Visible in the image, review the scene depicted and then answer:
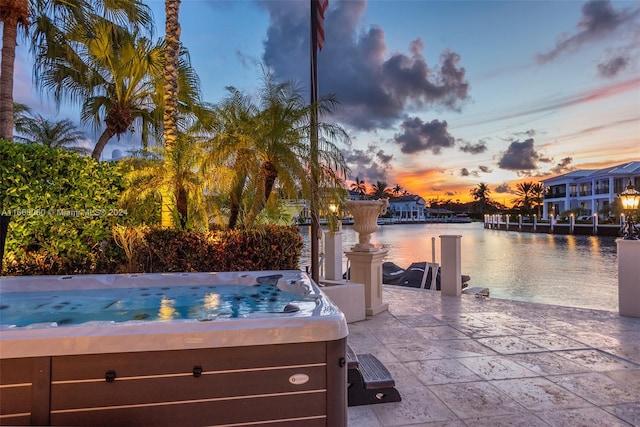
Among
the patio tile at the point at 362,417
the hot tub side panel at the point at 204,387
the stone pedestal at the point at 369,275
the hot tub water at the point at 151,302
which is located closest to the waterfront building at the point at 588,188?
the stone pedestal at the point at 369,275

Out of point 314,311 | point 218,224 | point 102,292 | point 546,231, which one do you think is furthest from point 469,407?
point 546,231

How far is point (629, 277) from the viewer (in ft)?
17.0

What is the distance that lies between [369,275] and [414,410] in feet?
8.91

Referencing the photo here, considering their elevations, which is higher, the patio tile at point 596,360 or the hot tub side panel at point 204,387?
the hot tub side panel at point 204,387

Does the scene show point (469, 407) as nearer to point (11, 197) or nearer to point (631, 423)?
point (631, 423)

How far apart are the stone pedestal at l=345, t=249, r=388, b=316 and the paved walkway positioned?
175mm

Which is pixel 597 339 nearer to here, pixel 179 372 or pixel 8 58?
pixel 179 372

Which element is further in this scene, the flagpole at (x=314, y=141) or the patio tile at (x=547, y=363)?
the flagpole at (x=314, y=141)

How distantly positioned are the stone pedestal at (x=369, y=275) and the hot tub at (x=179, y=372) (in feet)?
9.97

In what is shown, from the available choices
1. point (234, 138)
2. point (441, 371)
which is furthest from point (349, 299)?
point (234, 138)

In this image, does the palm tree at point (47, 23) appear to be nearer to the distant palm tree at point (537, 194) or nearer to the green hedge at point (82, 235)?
the green hedge at point (82, 235)

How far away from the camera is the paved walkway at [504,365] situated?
2.59 meters

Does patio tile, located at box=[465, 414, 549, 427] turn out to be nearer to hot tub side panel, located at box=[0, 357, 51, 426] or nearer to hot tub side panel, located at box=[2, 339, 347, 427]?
hot tub side panel, located at box=[2, 339, 347, 427]

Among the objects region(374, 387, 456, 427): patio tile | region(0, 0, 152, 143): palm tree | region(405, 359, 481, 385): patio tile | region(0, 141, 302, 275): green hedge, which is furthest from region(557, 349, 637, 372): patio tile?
region(0, 0, 152, 143): palm tree
